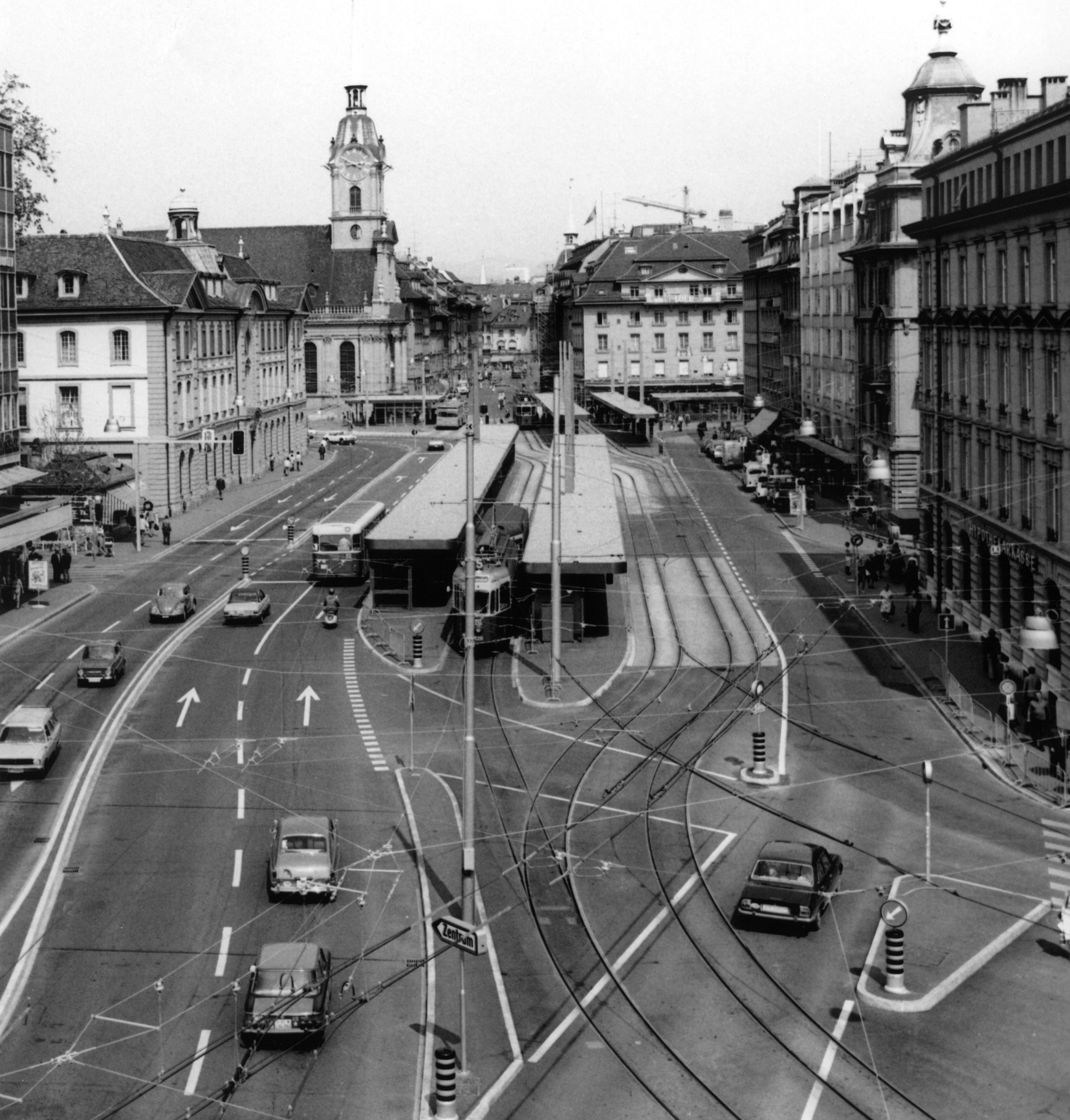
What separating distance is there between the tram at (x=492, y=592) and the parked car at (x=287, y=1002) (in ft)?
97.8

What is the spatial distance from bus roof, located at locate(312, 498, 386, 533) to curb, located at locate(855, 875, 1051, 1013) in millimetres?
44504

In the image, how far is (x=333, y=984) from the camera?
31.5 metres

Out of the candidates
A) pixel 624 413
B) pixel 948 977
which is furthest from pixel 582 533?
pixel 624 413

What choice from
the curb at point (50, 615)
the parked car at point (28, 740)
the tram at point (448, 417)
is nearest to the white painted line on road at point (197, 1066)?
the parked car at point (28, 740)

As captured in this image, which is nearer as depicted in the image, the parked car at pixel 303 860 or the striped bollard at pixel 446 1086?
the striped bollard at pixel 446 1086

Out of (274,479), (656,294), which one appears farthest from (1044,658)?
(656,294)

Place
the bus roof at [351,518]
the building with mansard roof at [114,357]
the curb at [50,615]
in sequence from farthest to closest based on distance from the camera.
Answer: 1. the building with mansard roof at [114,357]
2. the bus roof at [351,518]
3. the curb at [50,615]

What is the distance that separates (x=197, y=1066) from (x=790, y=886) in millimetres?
12276

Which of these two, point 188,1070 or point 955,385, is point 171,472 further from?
point 188,1070

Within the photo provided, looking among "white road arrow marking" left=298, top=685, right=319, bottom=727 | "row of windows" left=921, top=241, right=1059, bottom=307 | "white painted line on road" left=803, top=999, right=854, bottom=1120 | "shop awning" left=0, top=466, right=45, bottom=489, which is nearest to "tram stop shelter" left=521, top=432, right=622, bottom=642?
"white road arrow marking" left=298, top=685, right=319, bottom=727

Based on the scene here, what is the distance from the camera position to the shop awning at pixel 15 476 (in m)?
76.2

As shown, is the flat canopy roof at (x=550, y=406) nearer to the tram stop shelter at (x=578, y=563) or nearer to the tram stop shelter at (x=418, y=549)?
the tram stop shelter at (x=418, y=549)

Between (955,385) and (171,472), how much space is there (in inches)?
2099

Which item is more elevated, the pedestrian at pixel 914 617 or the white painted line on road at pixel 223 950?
the pedestrian at pixel 914 617
